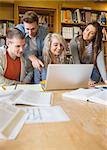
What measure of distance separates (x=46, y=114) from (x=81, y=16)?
11.9ft

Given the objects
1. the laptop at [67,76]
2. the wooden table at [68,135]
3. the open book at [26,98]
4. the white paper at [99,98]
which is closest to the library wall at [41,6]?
the laptop at [67,76]

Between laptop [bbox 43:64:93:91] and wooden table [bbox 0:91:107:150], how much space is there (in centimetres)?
57

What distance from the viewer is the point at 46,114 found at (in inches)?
37.0

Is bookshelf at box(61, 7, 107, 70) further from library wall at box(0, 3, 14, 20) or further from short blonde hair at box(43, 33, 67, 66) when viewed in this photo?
short blonde hair at box(43, 33, 67, 66)

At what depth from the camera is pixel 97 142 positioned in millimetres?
650

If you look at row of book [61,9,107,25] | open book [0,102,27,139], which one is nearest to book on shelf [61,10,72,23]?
row of book [61,9,107,25]

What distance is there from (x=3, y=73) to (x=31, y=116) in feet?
3.71

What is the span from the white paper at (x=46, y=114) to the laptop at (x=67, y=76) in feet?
1.54

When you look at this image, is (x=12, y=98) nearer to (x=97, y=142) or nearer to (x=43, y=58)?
(x=97, y=142)

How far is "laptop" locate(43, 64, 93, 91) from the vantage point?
59.4 inches

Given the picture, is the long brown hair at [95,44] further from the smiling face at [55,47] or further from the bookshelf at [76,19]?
the bookshelf at [76,19]

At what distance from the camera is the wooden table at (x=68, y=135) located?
2.03ft

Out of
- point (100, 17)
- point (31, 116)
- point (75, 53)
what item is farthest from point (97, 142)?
point (100, 17)

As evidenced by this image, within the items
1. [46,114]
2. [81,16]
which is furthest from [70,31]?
[46,114]
